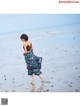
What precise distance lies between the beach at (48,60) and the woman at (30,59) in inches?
1.4

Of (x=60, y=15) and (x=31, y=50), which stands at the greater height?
(x=60, y=15)

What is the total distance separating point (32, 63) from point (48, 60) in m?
0.17

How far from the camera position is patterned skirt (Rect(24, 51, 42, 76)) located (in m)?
3.07

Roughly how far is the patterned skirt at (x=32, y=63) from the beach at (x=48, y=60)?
1.6 inches

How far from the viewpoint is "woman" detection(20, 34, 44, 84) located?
3064 millimetres

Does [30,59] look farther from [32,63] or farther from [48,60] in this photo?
[48,60]

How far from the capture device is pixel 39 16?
306cm

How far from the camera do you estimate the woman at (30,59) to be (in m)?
3.06

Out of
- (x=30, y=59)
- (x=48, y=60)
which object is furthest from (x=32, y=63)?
(x=48, y=60)

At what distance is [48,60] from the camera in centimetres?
309

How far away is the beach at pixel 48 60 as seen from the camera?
3.06 metres
